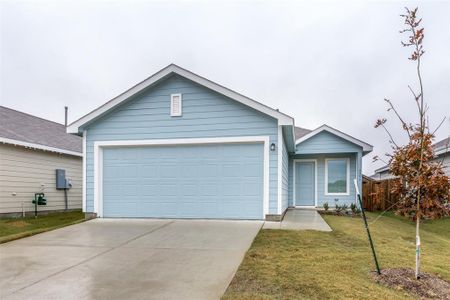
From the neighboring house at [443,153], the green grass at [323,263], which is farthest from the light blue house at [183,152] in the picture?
the neighboring house at [443,153]

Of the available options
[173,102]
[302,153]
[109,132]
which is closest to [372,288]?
[173,102]

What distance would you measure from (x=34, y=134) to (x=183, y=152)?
730cm

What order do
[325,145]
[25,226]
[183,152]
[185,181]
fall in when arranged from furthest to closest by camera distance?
[325,145]
[183,152]
[185,181]
[25,226]

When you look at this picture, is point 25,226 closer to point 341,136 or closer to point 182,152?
point 182,152

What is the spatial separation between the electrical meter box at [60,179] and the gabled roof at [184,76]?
159 inches

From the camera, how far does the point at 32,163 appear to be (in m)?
11.7

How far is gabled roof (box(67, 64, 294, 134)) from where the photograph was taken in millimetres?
8523

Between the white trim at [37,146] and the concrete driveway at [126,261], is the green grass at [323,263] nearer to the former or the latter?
the concrete driveway at [126,261]

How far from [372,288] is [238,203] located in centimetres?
528

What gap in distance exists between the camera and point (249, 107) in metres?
8.87

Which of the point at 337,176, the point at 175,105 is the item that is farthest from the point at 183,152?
the point at 337,176

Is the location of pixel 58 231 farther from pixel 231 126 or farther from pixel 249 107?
pixel 249 107

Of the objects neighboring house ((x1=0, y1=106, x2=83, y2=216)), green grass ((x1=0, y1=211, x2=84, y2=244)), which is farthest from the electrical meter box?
green grass ((x1=0, y1=211, x2=84, y2=244))

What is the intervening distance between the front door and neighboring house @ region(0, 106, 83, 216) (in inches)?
398
